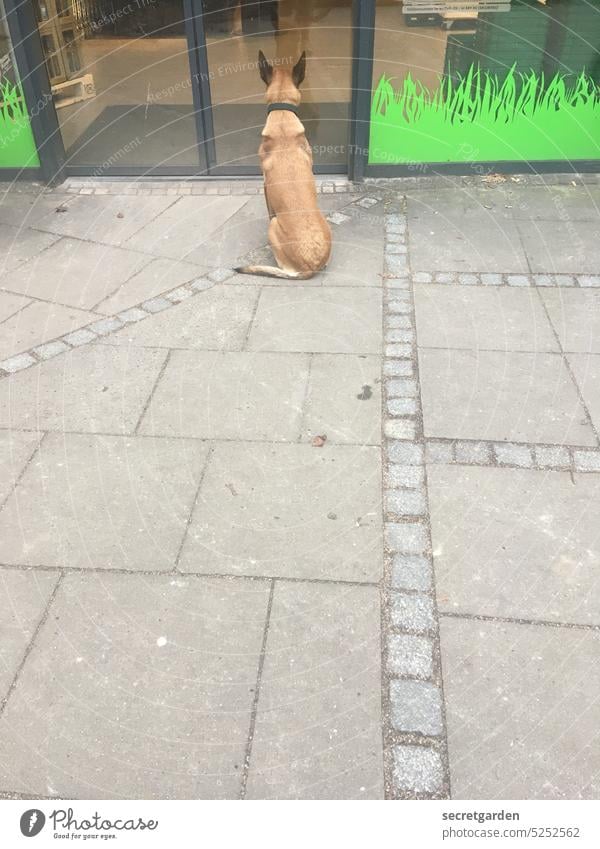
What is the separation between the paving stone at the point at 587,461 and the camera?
386cm

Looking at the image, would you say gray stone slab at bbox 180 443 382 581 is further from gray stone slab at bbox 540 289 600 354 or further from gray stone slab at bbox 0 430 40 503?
gray stone slab at bbox 540 289 600 354

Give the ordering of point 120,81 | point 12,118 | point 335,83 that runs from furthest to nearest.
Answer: point 120,81, point 335,83, point 12,118

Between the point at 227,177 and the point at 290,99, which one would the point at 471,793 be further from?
the point at 227,177

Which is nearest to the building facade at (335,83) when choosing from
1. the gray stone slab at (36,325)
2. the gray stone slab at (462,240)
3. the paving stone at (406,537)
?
the gray stone slab at (462,240)

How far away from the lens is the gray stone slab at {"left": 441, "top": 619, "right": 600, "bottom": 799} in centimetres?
251

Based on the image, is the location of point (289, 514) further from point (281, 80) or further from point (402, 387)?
point (281, 80)

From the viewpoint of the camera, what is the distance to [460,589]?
322cm

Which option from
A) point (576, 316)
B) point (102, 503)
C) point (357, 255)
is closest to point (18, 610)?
point (102, 503)

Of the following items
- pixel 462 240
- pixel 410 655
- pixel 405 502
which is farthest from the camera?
pixel 462 240

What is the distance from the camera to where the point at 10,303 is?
5516 mm

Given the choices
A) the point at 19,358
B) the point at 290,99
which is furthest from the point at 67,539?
the point at 290,99

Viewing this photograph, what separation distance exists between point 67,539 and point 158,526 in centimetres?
47

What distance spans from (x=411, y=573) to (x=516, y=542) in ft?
1.93

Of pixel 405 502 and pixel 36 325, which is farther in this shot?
pixel 36 325
